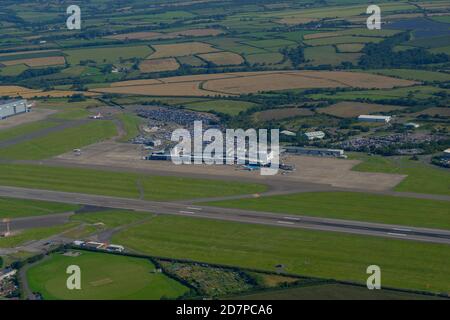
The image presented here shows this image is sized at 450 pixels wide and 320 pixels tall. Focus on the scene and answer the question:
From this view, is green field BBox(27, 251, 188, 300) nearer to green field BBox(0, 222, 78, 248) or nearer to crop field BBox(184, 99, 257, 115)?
green field BBox(0, 222, 78, 248)

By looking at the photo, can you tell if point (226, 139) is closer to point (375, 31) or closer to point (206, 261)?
point (206, 261)

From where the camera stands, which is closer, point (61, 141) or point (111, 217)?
point (111, 217)

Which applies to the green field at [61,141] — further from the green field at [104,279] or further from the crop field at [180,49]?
the crop field at [180,49]

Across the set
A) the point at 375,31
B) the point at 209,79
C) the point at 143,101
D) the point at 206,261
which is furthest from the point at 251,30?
the point at 206,261

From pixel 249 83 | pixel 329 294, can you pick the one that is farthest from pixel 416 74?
pixel 329 294

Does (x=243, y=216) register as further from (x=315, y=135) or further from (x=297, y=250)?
(x=315, y=135)

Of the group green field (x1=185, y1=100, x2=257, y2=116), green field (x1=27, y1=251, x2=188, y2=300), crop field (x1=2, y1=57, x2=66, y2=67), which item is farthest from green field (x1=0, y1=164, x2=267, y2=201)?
crop field (x1=2, y1=57, x2=66, y2=67)
